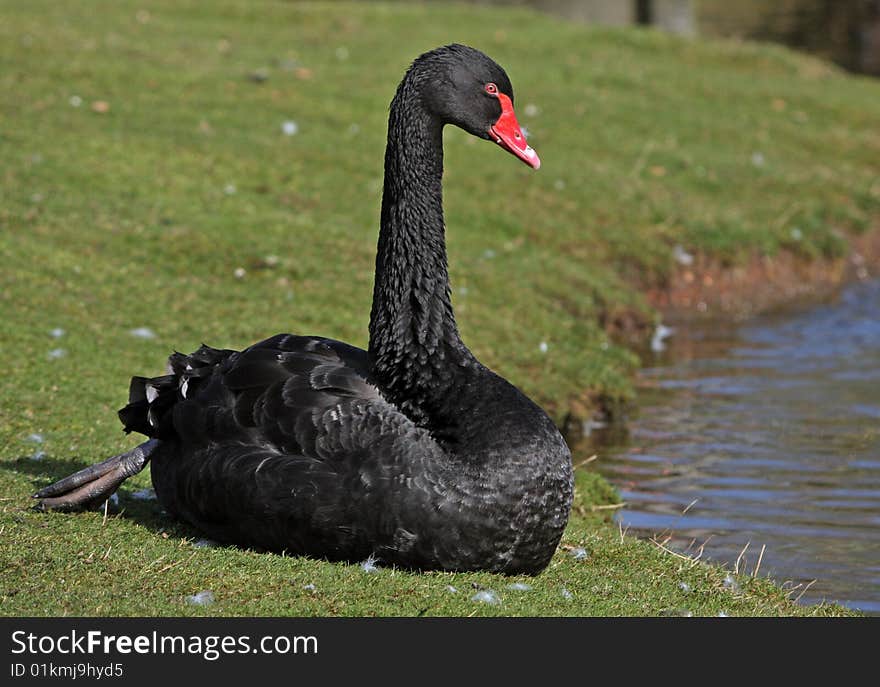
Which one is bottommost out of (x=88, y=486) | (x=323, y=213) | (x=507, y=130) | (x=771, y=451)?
(x=771, y=451)

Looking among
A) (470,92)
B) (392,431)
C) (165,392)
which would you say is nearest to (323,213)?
(165,392)

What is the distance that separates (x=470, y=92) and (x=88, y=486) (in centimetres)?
323

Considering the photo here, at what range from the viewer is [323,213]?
16156 mm

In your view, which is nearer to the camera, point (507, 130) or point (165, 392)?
point (507, 130)

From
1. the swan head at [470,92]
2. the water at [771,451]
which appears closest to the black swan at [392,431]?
the swan head at [470,92]

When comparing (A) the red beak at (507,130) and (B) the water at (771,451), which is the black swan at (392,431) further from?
(B) the water at (771,451)

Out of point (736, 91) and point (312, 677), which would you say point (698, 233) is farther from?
point (312, 677)

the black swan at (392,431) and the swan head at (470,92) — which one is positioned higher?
the swan head at (470,92)

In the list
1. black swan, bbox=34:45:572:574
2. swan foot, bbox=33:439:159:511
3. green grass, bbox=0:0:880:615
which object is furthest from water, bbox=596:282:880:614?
swan foot, bbox=33:439:159:511

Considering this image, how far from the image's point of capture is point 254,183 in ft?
54.5

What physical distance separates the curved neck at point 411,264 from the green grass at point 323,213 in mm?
1315

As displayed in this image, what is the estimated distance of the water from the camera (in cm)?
Result: 953

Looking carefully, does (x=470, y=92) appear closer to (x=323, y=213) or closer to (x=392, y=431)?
(x=392, y=431)

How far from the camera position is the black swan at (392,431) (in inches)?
276
